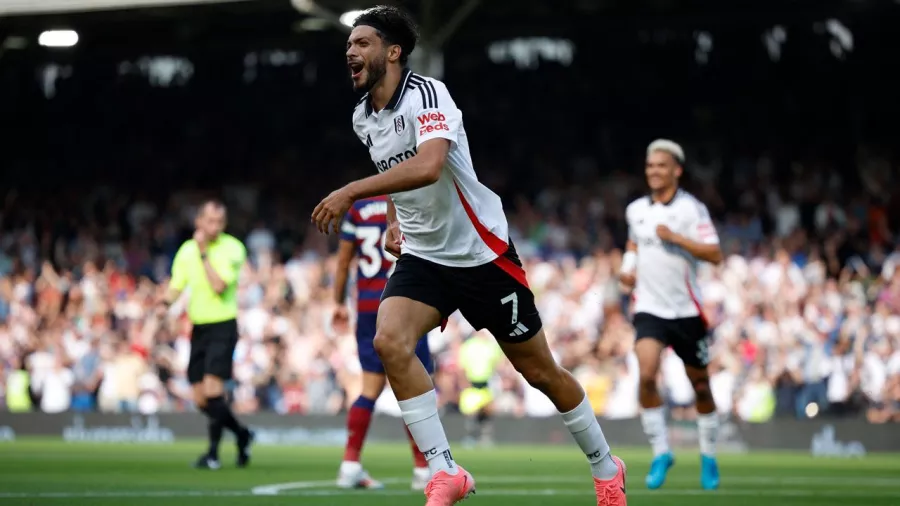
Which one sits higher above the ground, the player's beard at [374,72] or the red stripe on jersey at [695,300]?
the player's beard at [374,72]

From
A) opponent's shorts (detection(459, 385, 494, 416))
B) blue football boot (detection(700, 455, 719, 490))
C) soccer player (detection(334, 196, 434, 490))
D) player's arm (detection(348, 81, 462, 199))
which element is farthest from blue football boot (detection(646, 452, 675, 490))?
opponent's shorts (detection(459, 385, 494, 416))

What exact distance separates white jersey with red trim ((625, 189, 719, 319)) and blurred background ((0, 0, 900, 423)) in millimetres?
8574

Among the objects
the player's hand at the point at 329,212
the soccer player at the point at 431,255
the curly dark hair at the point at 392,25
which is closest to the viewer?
the player's hand at the point at 329,212

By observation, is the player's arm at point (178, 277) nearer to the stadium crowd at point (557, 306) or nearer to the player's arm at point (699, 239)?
the player's arm at point (699, 239)

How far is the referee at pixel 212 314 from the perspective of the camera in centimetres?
1348

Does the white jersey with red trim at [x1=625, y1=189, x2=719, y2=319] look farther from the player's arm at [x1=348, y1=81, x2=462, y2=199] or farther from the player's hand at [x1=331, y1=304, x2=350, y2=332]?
the player's arm at [x1=348, y1=81, x2=462, y2=199]

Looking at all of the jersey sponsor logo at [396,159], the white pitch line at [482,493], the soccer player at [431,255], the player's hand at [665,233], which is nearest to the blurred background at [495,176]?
the white pitch line at [482,493]

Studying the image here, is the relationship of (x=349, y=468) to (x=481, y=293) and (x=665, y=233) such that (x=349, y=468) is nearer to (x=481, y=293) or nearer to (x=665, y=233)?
(x=665, y=233)

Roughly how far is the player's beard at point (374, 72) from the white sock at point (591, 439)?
2011 millimetres

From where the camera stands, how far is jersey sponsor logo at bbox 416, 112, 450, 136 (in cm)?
678

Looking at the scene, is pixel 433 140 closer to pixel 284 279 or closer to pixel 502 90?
pixel 284 279

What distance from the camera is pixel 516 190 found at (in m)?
26.6

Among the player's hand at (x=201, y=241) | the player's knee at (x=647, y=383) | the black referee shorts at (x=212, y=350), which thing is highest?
the player's hand at (x=201, y=241)

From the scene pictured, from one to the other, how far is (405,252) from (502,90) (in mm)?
21488
